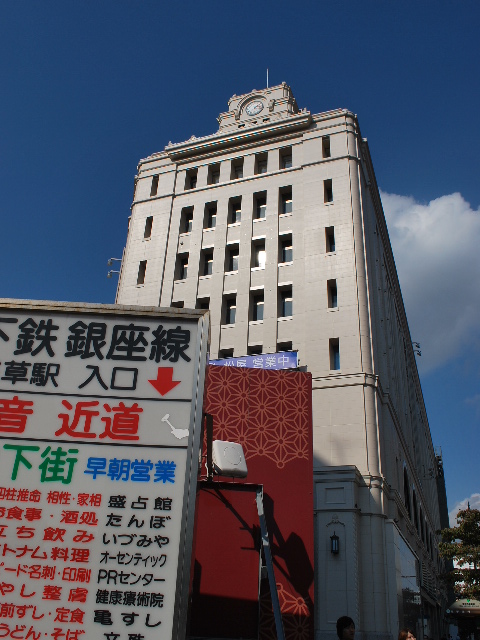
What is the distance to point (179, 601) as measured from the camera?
175 inches

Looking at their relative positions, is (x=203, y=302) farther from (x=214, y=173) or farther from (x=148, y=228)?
(x=214, y=173)

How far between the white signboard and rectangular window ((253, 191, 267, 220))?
2838 cm

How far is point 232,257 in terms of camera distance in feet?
107

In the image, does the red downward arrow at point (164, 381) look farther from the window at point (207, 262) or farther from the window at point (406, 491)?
the window at point (406, 491)

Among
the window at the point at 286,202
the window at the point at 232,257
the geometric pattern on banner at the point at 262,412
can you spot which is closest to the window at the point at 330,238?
the window at the point at 286,202

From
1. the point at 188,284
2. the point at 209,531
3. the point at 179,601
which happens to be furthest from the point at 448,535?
the point at 179,601

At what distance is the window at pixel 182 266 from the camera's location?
32.9 meters

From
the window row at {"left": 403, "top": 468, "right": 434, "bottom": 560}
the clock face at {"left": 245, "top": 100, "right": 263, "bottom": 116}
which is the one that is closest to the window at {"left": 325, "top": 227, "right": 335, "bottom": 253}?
the window row at {"left": 403, "top": 468, "right": 434, "bottom": 560}

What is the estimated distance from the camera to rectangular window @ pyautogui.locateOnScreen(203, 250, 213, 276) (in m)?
32.4

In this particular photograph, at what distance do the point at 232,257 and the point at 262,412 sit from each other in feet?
63.4

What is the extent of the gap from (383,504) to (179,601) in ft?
64.5

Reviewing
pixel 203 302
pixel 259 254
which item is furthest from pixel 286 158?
pixel 203 302

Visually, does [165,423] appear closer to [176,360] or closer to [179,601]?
[176,360]

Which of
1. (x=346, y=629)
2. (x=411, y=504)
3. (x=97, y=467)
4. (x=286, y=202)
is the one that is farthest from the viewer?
(x=286, y=202)
